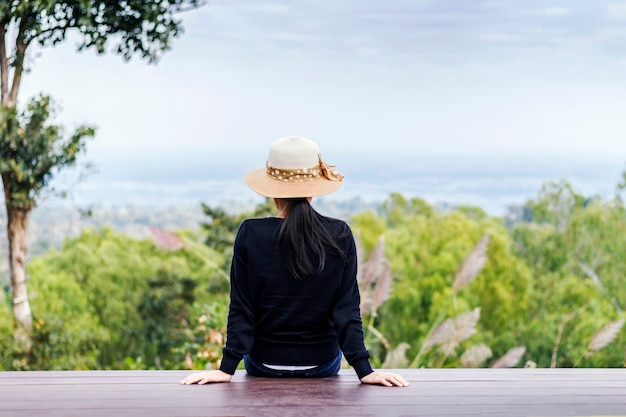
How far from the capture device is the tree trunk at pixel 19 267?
5.70 meters

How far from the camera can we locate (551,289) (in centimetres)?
1264

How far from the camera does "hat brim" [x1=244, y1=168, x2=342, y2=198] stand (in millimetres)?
1965

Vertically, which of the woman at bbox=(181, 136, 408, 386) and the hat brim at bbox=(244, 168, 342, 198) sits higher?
the hat brim at bbox=(244, 168, 342, 198)

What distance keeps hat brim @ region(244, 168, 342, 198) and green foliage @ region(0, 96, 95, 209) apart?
3.87 metres

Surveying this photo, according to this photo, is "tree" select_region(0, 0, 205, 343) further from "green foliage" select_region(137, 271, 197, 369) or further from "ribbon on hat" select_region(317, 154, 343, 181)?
"ribbon on hat" select_region(317, 154, 343, 181)

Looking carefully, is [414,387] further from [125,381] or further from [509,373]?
[125,381]

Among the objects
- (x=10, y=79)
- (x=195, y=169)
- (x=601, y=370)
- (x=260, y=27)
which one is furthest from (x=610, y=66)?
(x=601, y=370)

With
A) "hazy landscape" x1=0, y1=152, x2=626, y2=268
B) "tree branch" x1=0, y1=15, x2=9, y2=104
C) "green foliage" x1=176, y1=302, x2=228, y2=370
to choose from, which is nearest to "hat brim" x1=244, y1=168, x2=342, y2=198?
"green foliage" x1=176, y1=302, x2=228, y2=370

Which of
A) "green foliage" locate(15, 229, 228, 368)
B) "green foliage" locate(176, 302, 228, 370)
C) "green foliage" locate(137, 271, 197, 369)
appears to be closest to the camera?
"green foliage" locate(176, 302, 228, 370)

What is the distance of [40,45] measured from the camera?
5777mm

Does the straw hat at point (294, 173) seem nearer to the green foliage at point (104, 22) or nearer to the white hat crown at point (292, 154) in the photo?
the white hat crown at point (292, 154)

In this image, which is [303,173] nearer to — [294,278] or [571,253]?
[294,278]

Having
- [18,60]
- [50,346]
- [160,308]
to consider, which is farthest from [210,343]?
[160,308]

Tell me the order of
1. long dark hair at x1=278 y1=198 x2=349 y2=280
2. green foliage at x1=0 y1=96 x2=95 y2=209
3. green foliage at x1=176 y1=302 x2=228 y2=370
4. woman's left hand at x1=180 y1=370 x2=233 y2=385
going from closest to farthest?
long dark hair at x1=278 y1=198 x2=349 y2=280, woman's left hand at x1=180 y1=370 x2=233 y2=385, green foliage at x1=176 y1=302 x2=228 y2=370, green foliage at x1=0 y1=96 x2=95 y2=209
